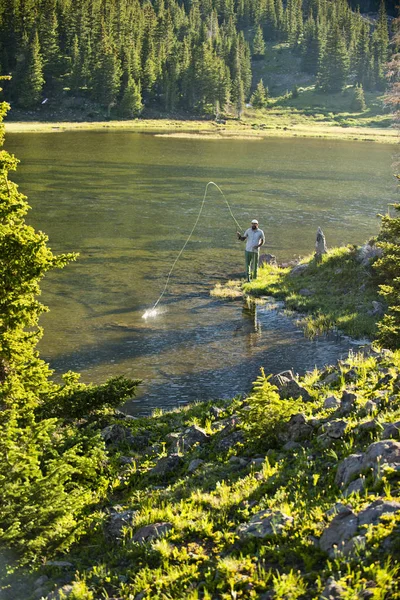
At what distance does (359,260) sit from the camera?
84.1 ft

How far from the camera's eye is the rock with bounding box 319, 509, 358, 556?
274 inches

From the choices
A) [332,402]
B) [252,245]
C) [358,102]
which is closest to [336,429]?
[332,402]

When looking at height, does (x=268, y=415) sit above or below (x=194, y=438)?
above

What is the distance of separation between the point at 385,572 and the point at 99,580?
3544 mm

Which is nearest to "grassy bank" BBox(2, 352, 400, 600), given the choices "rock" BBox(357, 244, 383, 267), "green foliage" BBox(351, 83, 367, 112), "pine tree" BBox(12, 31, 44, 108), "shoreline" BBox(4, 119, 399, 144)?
"rock" BBox(357, 244, 383, 267)

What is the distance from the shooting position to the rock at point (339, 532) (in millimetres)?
6965

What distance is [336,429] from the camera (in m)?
9.65

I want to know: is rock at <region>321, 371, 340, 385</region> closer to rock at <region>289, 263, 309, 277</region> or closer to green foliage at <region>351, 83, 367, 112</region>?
rock at <region>289, 263, 309, 277</region>

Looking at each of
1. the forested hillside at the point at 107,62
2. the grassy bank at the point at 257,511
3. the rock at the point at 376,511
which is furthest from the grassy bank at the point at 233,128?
the rock at the point at 376,511

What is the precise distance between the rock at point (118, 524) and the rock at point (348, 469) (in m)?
2.90

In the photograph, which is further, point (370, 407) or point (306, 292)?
point (306, 292)

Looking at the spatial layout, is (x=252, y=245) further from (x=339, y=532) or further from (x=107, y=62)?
(x=107, y=62)

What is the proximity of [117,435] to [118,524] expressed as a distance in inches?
154

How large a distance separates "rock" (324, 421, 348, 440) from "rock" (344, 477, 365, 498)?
1.55 m
